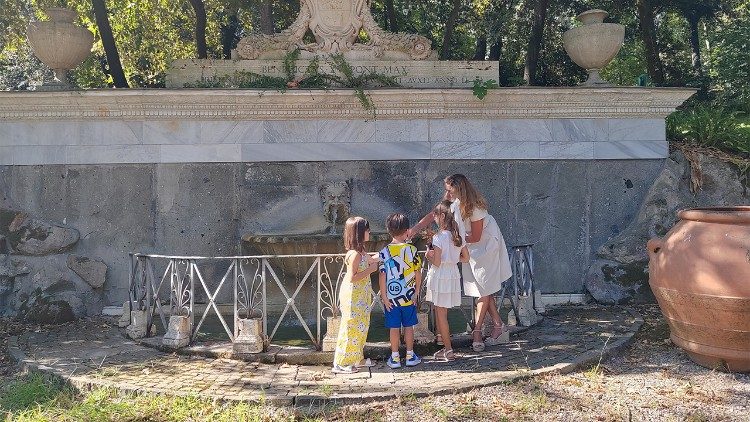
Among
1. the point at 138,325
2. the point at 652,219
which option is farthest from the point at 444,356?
the point at 652,219

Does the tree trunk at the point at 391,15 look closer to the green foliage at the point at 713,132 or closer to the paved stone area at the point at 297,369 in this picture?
the green foliage at the point at 713,132

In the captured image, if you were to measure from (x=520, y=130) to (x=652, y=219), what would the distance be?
Result: 6.82ft

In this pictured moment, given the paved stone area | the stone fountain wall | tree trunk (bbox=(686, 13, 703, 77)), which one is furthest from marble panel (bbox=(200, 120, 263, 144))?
tree trunk (bbox=(686, 13, 703, 77))

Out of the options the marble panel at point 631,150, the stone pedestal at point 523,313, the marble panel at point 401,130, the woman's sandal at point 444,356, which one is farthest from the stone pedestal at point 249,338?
the marble panel at point 631,150

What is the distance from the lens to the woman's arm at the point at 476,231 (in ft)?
19.6

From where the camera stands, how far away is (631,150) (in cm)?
866

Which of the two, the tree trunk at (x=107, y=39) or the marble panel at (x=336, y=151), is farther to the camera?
the tree trunk at (x=107, y=39)

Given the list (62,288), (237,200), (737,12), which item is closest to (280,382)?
(237,200)

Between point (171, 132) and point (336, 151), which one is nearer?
point (171, 132)

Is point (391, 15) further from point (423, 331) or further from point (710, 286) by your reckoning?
point (710, 286)

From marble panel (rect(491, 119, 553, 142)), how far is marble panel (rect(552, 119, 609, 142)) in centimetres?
13

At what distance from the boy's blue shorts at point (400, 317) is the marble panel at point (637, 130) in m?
4.65

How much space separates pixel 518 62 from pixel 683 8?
424cm

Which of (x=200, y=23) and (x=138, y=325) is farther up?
(x=200, y=23)
